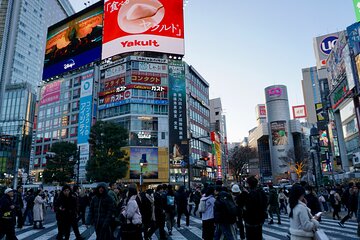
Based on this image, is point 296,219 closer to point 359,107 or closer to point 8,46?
point 359,107

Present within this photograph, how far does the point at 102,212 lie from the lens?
6.16 meters

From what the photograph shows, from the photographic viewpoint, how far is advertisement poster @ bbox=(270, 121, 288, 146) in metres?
116

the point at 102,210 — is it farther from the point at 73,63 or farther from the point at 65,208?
the point at 73,63

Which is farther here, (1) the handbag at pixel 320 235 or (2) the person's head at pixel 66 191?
(2) the person's head at pixel 66 191

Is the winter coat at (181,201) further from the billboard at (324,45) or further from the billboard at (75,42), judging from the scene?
the billboard at (324,45)

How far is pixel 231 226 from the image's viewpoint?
234 inches

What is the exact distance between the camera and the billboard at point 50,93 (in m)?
58.4

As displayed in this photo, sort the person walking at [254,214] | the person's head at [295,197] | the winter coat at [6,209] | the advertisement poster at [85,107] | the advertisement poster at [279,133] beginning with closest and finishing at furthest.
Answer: the person's head at [295,197] → the person walking at [254,214] → the winter coat at [6,209] → the advertisement poster at [85,107] → the advertisement poster at [279,133]

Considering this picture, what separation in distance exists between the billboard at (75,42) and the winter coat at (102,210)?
4860 centimetres

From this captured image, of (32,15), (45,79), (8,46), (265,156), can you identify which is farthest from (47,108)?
(265,156)

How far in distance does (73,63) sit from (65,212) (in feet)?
169

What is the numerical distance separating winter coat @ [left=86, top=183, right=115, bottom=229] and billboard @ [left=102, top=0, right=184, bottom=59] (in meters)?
42.3

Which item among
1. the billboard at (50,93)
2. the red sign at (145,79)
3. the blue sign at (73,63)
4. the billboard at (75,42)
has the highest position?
the billboard at (75,42)

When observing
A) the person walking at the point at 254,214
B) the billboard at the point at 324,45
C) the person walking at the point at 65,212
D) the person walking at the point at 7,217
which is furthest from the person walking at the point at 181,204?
the billboard at the point at 324,45
